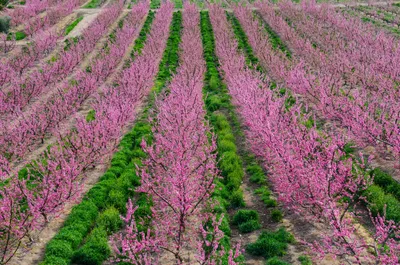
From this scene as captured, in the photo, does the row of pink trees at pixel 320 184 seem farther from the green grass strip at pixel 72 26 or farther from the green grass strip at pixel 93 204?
the green grass strip at pixel 72 26

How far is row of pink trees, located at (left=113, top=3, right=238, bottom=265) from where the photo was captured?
8289 millimetres

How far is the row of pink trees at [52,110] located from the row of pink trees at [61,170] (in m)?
1.00

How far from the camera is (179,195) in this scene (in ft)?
29.2

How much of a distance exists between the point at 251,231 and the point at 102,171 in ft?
20.2

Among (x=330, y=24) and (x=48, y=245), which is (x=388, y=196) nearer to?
(x=48, y=245)

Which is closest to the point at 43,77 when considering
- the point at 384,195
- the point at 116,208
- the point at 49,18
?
the point at 116,208

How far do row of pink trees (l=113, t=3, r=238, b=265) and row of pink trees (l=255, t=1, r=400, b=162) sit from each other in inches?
193

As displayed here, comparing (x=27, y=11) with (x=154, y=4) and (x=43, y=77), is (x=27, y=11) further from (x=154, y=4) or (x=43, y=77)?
(x=43, y=77)

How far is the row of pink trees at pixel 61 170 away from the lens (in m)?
9.83

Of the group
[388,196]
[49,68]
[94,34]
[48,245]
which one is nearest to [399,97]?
[388,196]

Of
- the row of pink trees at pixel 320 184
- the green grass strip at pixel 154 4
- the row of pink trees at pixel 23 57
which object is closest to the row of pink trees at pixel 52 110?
the row of pink trees at pixel 23 57

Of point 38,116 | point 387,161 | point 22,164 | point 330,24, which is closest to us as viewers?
point 387,161

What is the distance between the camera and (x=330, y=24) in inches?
1396

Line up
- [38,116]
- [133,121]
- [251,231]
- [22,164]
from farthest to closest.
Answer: [133,121]
[38,116]
[22,164]
[251,231]
